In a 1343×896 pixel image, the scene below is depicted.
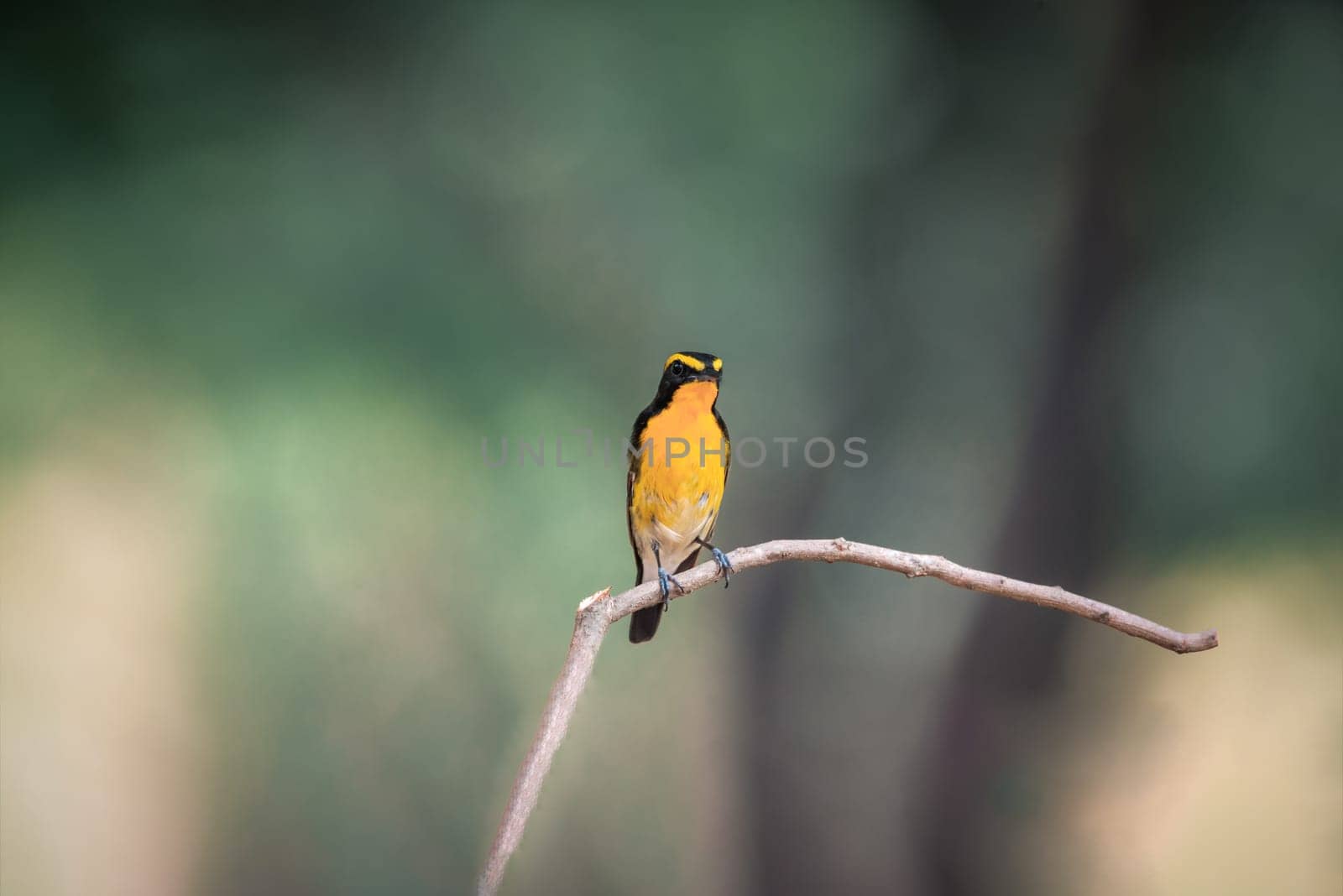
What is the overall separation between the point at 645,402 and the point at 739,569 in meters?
0.76

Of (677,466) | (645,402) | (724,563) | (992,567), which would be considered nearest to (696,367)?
(677,466)

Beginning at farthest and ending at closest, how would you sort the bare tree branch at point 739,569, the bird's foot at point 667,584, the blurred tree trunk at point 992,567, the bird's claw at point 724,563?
the blurred tree trunk at point 992,567 → the bird's foot at point 667,584 → the bird's claw at point 724,563 → the bare tree branch at point 739,569

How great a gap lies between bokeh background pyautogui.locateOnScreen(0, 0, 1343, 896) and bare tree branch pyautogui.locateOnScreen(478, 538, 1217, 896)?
72 centimetres

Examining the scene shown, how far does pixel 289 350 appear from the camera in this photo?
6.91 ft

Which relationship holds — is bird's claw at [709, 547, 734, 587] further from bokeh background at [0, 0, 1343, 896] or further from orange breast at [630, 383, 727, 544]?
bokeh background at [0, 0, 1343, 896]

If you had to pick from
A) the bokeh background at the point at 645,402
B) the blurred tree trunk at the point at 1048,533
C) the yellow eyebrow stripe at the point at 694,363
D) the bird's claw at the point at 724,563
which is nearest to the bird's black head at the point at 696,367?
the yellow eyebrow stripe at the point at 694,363

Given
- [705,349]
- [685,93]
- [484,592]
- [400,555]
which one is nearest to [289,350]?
[400,555]

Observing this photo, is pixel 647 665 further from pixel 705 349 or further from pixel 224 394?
pixel 224 394

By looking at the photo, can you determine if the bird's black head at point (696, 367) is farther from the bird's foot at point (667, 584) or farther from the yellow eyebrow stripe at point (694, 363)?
the bird's foot at point (667, 584)

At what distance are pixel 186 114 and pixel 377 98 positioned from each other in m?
0.41

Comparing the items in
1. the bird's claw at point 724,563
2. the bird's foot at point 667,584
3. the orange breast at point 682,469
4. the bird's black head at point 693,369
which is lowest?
the bird's foot at point 667,584

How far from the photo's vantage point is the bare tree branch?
1.38 metres

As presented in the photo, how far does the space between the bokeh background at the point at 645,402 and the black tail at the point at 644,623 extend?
23 cm

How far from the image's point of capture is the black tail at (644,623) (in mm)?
2002
